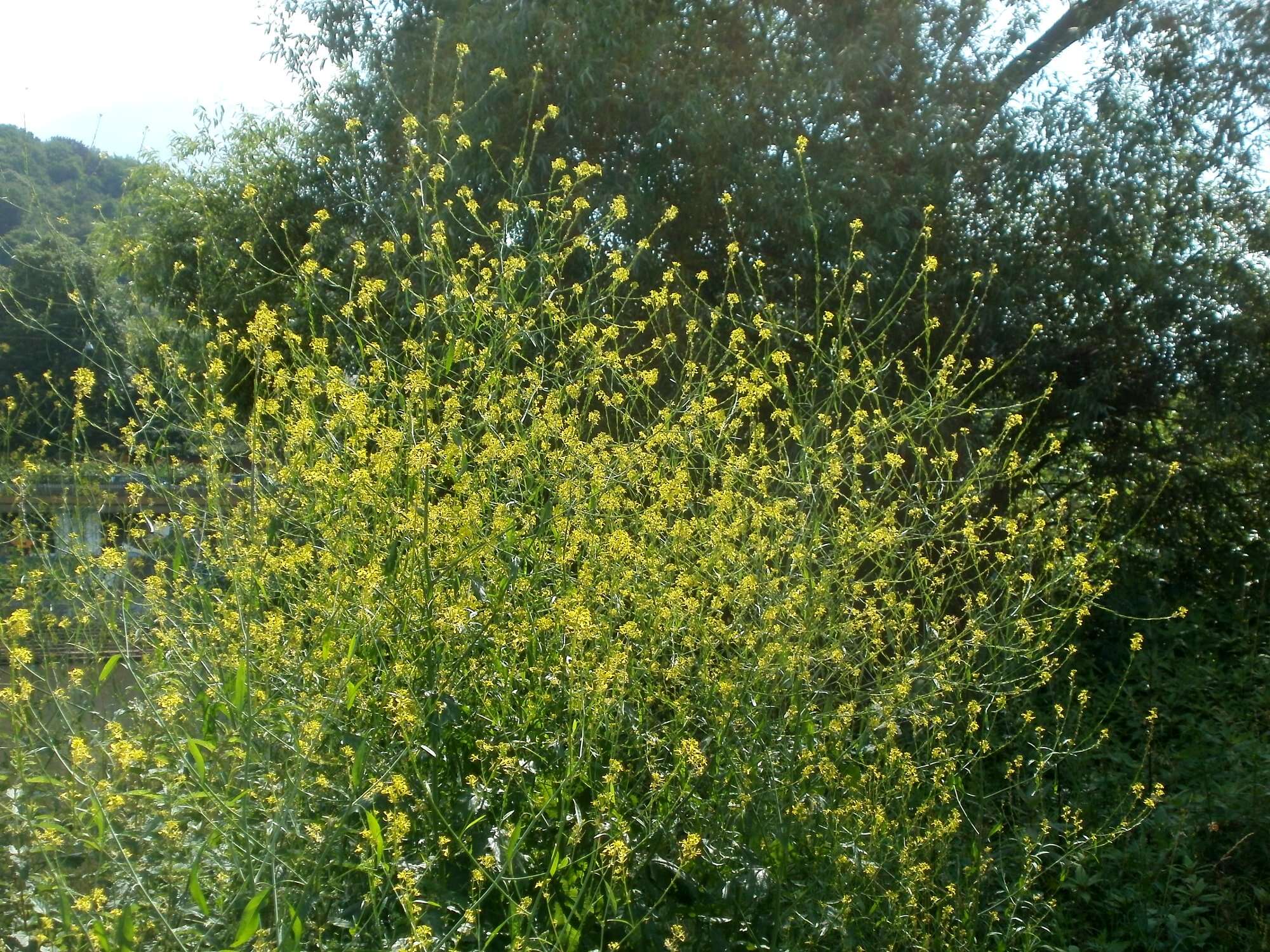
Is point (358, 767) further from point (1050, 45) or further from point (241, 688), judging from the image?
point (1050, 45)

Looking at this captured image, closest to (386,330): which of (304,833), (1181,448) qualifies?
(304,833)

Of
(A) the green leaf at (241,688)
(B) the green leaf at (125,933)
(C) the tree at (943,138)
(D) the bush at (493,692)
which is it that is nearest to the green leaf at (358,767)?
(D) the bush at (493,692)

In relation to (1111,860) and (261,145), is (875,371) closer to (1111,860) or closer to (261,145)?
(1111,860)

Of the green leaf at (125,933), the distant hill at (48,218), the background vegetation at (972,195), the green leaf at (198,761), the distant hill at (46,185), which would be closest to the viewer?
the green leaf at (125,933)

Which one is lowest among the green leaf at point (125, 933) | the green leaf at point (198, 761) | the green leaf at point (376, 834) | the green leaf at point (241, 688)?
the green leaf at point (125, 933)

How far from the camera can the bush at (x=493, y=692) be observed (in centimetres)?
235

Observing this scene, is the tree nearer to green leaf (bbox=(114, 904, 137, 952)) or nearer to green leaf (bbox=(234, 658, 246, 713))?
green leaf (bbox=(234, 658, 246, 713))

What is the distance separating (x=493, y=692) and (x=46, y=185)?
4425 mm

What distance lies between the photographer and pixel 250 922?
6.72 ft

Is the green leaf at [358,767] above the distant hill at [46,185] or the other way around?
the other way around

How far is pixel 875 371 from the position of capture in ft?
12.1

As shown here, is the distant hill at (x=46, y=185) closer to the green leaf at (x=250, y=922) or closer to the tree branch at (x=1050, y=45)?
the green leaf at (x=250, y=922)

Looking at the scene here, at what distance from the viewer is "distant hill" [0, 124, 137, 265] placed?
4311 mm

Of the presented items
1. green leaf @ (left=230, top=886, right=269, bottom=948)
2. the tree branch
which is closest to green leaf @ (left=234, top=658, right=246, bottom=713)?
green leaf @ (left=230, top=886, right=269, bottom=948)
